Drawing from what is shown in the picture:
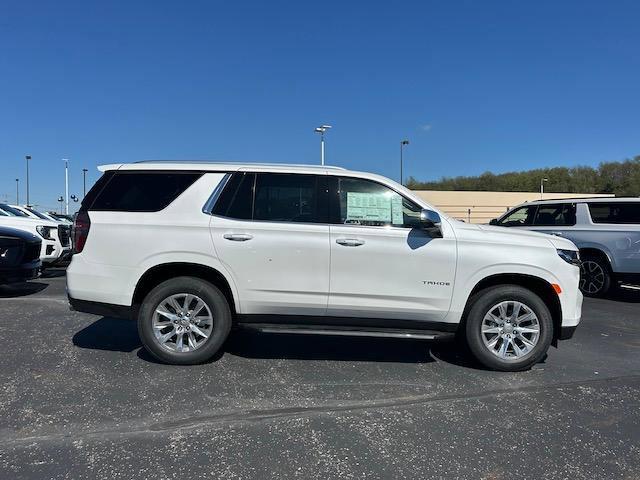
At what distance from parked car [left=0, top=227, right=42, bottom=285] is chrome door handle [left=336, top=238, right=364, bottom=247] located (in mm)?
6303

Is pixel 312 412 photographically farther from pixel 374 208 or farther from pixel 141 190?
pixel 141 190

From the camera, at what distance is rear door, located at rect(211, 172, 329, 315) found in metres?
4.74

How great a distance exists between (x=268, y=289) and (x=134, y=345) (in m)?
1.88

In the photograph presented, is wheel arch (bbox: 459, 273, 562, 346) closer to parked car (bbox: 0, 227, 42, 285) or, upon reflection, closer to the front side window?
the front side window

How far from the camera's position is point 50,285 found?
1027cm

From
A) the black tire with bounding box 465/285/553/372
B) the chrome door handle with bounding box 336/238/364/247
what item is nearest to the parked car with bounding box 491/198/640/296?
the black tire with bounding box 465/285/553/372

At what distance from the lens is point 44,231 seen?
11.2 metres

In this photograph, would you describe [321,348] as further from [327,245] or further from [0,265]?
[0,265]

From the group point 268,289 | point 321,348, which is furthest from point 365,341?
point 268,289

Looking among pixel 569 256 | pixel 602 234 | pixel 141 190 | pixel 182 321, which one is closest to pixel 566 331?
pixel 569 256

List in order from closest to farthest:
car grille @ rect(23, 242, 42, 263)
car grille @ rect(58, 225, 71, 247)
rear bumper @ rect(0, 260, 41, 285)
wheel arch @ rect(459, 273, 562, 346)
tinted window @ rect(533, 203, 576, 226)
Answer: wheel arch @ rect(459, 273, 562, 346)
rear bumper @ rect(0, 260, 41, 285)
car grille @ rect(23, 242, 42, 263)
tinted window @ rect(533, 203, 576, 226)
car grille @ rect(58, 225, 71, 247)

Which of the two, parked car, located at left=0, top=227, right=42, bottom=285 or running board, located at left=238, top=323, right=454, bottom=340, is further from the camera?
parked car, located at left=0, top=227, right=42, bottom=285

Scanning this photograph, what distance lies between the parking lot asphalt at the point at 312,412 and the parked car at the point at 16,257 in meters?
2.68

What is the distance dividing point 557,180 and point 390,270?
89.2 meters
